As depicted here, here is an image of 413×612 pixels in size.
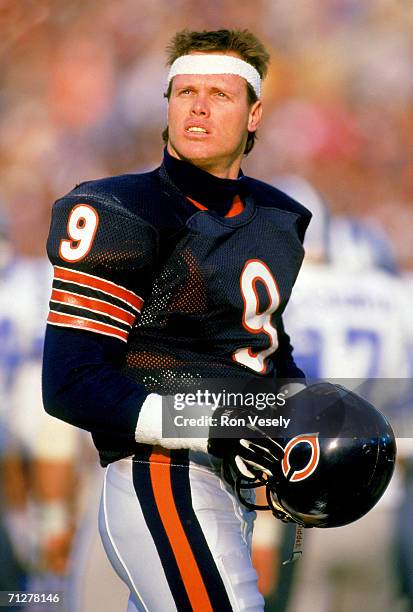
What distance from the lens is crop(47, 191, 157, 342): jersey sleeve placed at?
1679mm

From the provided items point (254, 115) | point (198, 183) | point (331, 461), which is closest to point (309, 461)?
point (331, 461)

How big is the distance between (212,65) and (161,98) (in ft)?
3.47

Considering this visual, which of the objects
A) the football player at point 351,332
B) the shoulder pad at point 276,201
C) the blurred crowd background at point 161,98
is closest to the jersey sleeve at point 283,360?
the shoulder pad at point 276,201

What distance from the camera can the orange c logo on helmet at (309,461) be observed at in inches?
64.3

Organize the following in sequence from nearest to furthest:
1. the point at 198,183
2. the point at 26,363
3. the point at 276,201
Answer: the point at 198,183 → the point at 276,201 → the point at 26,363

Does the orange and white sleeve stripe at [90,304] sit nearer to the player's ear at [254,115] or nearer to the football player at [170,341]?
the football player at [170,341]

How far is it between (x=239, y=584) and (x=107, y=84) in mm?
1858

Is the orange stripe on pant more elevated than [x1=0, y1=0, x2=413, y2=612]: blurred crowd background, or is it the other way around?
[x1=0, y1=0, x2=413, y2=612]: blurred crowd background

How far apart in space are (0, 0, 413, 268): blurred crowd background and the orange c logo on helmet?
4.85ft

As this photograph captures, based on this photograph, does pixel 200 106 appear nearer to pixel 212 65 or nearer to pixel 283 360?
pixel 212 65

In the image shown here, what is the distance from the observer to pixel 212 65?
202 cm

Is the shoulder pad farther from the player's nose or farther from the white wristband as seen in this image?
the white wristband

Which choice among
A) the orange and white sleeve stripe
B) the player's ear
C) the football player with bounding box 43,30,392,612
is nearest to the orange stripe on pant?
the football player with bounding box 43,30,392,612

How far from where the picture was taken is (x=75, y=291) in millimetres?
1688
